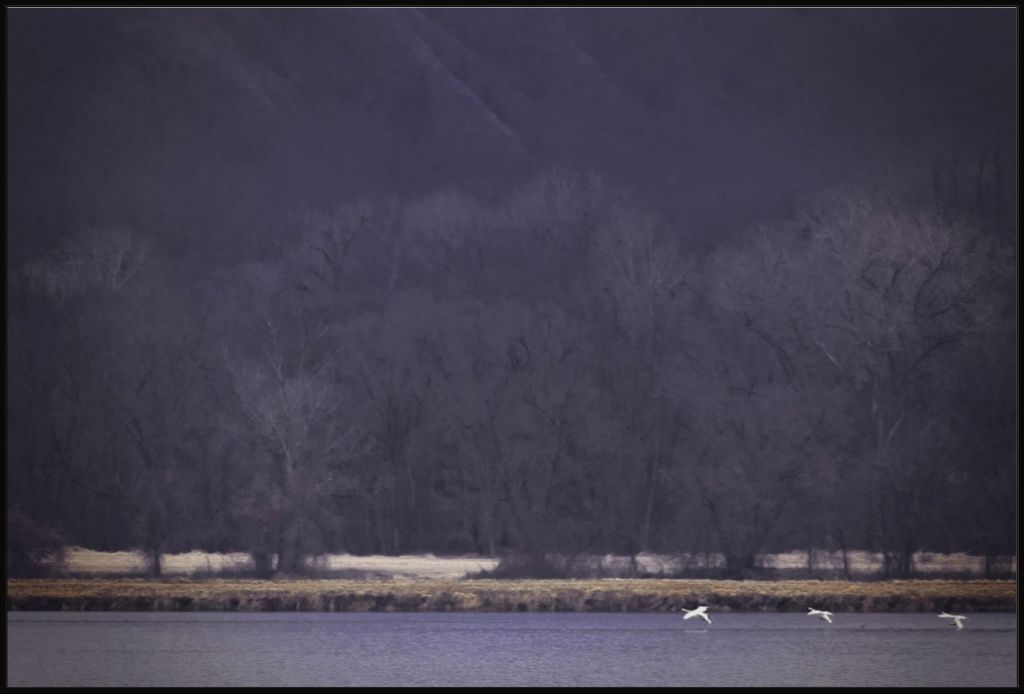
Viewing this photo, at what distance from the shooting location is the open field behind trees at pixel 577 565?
Result: 56.4m

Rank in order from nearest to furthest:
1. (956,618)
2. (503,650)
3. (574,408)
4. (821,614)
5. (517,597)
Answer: (503,650) → (956,618) → (821,614) → (517,597) → (574,408)

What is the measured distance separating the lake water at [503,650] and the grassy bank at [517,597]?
500mm

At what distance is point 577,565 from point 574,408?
8.31 metres

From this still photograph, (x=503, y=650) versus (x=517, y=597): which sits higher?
(x=517, y=597)

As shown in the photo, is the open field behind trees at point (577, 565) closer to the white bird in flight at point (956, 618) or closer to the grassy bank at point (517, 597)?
the grassy bank at point (517, 597)

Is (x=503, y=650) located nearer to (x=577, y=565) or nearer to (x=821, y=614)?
(x=821, y=614)

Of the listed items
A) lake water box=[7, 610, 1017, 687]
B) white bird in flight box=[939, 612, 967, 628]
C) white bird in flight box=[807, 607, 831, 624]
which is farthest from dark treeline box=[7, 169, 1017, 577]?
white bird in flight box=[939, 612, 967, 628]

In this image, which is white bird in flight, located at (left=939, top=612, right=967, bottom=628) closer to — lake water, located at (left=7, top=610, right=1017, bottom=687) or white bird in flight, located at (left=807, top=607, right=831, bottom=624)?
lake water, located at (left=7, top=610, right=1017, bottom=687)

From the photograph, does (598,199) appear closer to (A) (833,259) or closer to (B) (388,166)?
(A) (833,259)

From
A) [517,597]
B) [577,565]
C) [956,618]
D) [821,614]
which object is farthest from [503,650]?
[577,565]

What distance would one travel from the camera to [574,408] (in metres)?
65.2

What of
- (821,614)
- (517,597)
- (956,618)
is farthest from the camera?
(517,597)

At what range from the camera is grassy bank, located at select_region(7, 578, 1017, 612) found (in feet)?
160

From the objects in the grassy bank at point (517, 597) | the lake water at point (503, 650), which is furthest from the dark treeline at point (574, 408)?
the lake water at point (503, 650)
